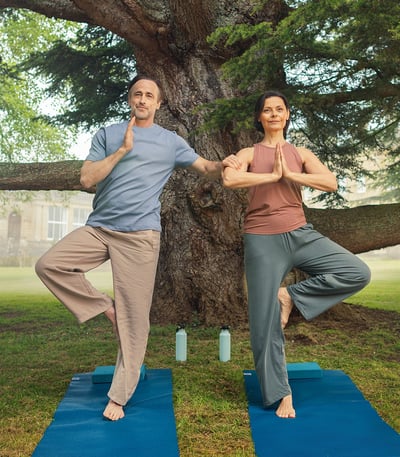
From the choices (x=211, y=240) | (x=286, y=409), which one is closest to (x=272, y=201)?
(x=286, y=409)

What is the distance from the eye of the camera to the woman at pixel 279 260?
3.00 meters

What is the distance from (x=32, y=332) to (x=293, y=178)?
4.68 meters

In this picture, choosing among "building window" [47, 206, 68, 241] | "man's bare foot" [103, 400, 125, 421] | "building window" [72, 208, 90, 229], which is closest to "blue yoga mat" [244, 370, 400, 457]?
"man's bare foot" [103, 400, 125, 421]

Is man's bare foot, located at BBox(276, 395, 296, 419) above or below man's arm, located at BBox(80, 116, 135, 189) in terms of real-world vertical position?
below

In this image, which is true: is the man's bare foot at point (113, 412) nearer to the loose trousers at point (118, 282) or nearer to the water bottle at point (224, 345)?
the loose trousers at point (118, 282)

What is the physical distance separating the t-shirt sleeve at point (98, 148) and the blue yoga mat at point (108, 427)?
4.68 feet

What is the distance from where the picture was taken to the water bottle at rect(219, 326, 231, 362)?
14.5 ft

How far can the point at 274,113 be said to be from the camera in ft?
10.2

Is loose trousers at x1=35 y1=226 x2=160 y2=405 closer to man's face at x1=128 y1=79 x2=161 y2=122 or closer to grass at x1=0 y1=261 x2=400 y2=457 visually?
grass at x1=0 y1=261 x2=400 y2=457

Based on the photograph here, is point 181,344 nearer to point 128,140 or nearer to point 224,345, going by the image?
point 224,345

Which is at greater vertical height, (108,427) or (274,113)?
(274,113)

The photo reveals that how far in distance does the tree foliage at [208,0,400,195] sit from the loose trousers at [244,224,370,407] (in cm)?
145

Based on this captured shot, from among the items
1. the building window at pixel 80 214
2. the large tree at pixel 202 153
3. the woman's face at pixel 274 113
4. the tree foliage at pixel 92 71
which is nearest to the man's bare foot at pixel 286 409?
the woman's face at pixel 274 113

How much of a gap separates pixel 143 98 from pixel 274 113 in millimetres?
755
